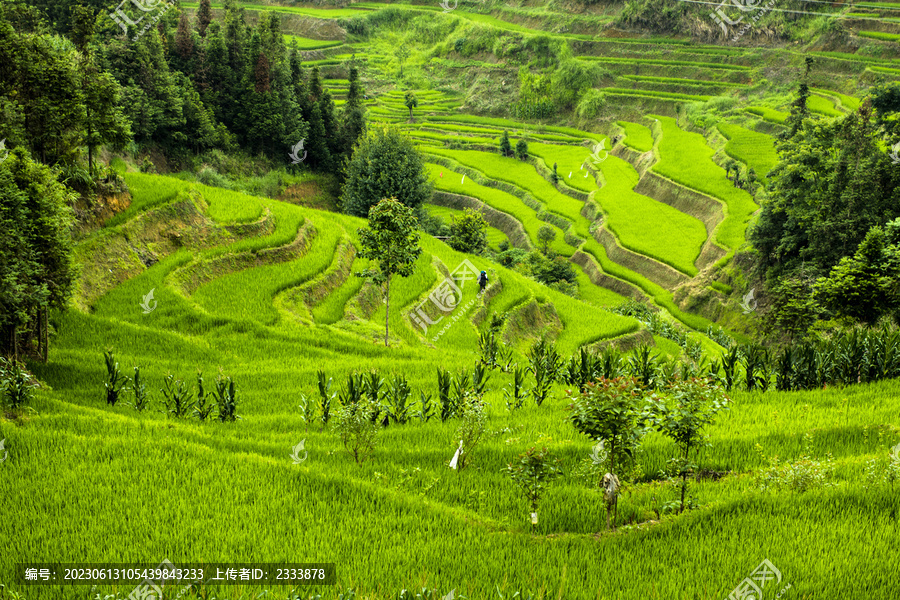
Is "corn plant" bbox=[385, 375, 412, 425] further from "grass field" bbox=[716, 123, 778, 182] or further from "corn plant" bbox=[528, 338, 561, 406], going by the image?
"grass field" bbox=[716, 123, 778, 182]

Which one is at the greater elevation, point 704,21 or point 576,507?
point 704,21

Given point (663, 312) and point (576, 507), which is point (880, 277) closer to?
point (576, 507)

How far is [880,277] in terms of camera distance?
19781 millimetres

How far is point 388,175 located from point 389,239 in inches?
941

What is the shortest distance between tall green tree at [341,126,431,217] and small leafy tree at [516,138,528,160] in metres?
39.8

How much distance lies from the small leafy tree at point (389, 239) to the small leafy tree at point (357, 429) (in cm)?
748

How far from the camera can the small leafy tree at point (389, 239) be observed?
18.5 m

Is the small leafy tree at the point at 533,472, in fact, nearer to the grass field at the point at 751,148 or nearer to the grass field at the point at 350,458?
the grass field at the point at 350,458

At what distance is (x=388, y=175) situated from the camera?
41.6m

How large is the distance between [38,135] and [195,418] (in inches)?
450

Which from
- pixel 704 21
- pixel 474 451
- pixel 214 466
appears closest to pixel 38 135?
pixel 214 466

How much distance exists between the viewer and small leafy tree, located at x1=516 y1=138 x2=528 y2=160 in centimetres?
8038

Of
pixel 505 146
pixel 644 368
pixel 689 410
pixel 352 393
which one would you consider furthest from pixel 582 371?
pixel 505 146

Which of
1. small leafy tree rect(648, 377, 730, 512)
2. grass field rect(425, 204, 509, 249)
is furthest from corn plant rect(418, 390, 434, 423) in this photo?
grass field rect(425, 204, 509, 249)
